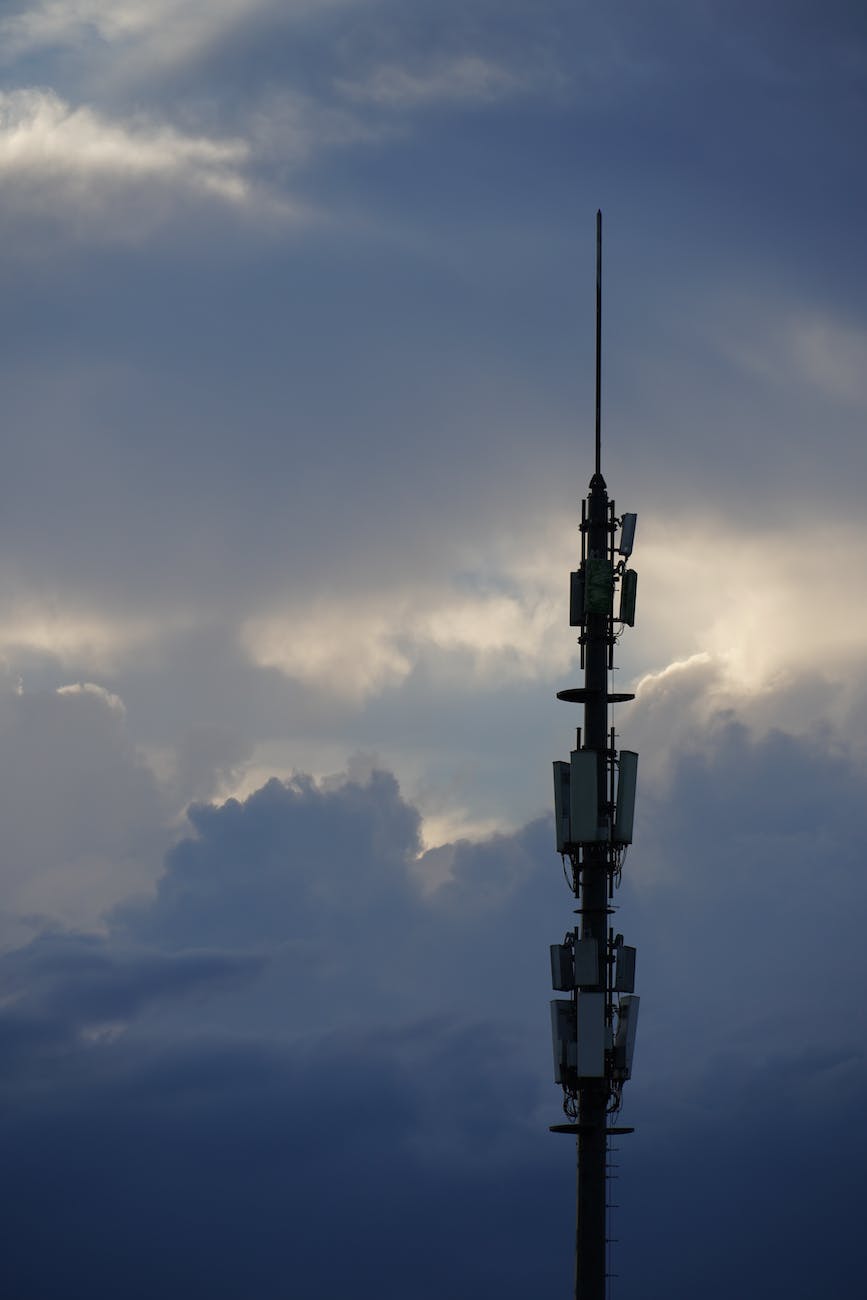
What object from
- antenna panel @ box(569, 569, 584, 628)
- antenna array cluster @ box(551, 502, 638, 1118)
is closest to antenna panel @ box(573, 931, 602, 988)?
antenna array cluster @ box(551, 502, 638, 1118)

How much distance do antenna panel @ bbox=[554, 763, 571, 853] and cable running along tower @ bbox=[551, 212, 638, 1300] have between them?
2 centimetres

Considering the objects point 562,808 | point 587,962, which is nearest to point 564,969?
point 587,962

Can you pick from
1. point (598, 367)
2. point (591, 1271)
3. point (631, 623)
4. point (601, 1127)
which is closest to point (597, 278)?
point (598, 367)

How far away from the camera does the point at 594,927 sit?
1626 inches

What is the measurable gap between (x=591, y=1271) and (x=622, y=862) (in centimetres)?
968

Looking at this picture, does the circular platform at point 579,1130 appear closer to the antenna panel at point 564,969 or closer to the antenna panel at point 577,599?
the antenna panel at point 564,969

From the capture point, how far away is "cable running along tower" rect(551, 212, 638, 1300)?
4003cm

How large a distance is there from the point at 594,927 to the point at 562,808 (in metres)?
3.03

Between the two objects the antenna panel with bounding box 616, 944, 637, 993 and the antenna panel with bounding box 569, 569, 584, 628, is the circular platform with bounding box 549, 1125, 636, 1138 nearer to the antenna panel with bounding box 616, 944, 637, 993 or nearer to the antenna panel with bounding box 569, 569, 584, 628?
the antenna panel with bounding box 616, 944, 637, 993

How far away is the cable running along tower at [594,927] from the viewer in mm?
40031

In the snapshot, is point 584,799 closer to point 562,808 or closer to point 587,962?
point 562,808

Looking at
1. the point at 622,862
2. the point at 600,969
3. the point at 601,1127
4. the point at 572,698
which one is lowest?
the point at 601,1127

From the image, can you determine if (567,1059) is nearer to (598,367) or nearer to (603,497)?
(603,497)

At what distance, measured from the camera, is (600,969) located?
41062mm
